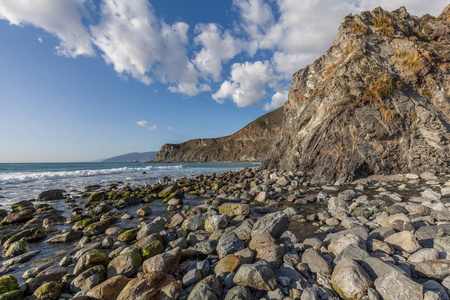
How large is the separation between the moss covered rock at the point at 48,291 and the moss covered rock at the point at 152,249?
183cm

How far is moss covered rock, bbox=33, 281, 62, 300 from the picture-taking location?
4012 mm

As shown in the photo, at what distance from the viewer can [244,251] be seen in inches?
190

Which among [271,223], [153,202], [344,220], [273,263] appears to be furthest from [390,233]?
[153,202]

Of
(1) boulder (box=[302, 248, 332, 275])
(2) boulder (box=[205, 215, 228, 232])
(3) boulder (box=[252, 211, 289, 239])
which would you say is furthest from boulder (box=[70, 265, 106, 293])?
(1) boulder (box=[302, 248, 332, 275])

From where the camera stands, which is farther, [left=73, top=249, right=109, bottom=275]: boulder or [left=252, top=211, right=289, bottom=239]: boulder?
[left=252, top=211, right=289, bottom=239]: boulder

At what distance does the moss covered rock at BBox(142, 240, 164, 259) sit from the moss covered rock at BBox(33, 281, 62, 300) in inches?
72.1

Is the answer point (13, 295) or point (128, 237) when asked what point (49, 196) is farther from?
point (13, 295)

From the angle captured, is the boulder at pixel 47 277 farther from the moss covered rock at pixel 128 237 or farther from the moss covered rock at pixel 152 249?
the moss covered rock at pixel 128 237

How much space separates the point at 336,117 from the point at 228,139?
110958mm

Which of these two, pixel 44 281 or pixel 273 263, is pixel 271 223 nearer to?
pixel 273 263

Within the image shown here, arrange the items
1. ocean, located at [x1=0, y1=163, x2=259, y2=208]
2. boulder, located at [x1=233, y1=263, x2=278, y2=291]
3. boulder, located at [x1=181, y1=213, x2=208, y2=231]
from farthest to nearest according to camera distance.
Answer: ocean, located at [x1=0, y1=163, x2=259, y2=208], boulder, located at [x1=181, y1=213, x2=208, y2=231], boulder, located at [x1=233, y1=263, x2=278, y2=291]

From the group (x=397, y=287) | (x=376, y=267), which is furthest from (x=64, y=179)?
(x=397, y=287)

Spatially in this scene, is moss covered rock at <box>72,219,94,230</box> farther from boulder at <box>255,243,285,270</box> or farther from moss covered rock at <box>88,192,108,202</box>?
boulder at <box>255,243,285,270</box>

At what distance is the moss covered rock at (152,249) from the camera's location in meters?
5.37
